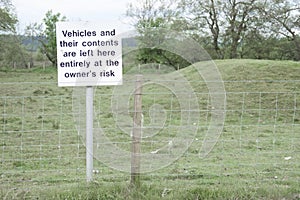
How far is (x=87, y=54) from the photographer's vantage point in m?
4.78

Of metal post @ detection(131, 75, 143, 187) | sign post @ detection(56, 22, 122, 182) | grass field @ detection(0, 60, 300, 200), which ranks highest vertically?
sign post @ detection(56, 22, 122, 182)

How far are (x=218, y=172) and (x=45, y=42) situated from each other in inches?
1501

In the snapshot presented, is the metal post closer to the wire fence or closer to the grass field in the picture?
the grass field

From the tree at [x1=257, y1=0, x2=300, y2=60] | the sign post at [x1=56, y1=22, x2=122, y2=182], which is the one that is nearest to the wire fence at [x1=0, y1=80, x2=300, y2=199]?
the sign post at [x1=56, y1=22, x2=122, y2=182]

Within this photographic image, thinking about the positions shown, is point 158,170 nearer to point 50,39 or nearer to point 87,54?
point 87,54

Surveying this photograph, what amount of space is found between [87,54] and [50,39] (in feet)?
126

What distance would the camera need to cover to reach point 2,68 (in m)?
32.1

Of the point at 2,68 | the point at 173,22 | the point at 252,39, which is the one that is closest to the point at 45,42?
the point at 2,68

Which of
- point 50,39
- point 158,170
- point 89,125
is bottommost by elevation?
point 158,170

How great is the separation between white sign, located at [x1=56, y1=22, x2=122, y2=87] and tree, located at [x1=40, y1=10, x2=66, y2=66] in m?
34.5

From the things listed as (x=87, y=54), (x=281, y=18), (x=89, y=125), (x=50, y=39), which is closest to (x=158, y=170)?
(x=89, y=125)

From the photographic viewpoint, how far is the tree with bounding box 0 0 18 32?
28798mm

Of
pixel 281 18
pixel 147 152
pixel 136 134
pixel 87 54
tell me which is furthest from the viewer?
pixel 281 18

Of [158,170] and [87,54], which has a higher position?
[87,54]
